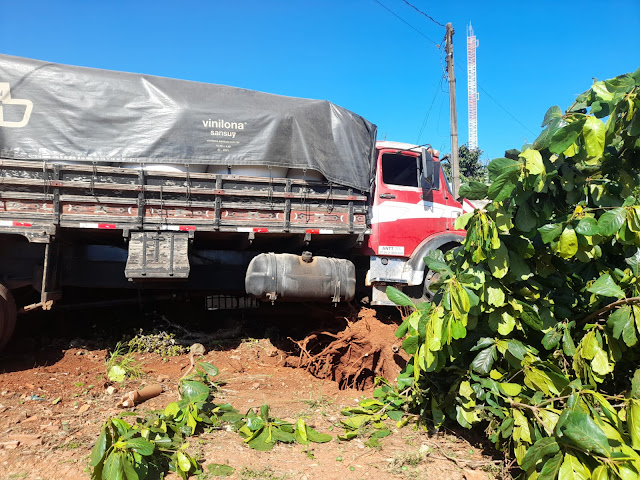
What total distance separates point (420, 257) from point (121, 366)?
363cm

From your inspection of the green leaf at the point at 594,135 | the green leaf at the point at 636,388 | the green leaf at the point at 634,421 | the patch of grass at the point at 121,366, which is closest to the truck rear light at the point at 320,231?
the patch of grass at the point at 121,366

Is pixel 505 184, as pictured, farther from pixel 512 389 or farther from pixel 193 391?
pixel 193 391

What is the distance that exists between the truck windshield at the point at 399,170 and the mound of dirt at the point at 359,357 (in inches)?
69.9

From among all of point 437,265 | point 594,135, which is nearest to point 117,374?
point 437,265

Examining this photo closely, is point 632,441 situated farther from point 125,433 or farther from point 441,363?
point 125,433

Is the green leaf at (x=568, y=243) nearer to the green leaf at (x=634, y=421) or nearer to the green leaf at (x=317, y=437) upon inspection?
the green leaf at (x=634, y=421)

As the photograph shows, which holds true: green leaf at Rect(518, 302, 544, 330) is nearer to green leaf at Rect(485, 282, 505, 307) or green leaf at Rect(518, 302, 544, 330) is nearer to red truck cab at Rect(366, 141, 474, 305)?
green leaf at Rect(485, 282, 505, 307)

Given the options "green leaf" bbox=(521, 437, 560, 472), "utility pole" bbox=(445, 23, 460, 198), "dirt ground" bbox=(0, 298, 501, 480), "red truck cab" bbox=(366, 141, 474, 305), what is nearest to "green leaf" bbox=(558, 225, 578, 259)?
"green leaf" bbox=(521, 437, 560, 472)

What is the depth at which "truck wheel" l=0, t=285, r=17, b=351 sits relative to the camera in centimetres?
430

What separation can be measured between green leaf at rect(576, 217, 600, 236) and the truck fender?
299 cm

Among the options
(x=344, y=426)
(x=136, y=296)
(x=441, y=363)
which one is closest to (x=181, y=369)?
(x=136, y=296)

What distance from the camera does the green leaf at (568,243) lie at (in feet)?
7.75

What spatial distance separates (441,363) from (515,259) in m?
0.78

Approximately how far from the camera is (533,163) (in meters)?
2.29
